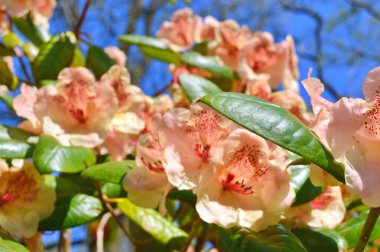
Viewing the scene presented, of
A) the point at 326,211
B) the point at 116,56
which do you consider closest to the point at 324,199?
the point at 326,211

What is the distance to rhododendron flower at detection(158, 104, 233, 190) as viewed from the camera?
805 mm

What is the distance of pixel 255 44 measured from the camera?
4.95ft

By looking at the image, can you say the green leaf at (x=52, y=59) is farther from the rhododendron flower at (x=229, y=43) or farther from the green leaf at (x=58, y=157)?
the rhododendron flower at (x=229, y=43)

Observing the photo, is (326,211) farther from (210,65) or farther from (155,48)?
(155,48)

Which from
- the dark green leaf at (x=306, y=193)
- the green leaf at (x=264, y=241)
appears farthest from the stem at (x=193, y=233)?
the dark green leaf at (x=306, y=193)

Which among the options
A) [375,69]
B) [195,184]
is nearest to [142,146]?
[195,184]

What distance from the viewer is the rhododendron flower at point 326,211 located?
99 cm

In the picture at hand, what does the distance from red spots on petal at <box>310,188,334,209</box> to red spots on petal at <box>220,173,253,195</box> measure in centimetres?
24

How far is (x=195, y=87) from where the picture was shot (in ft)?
3.97

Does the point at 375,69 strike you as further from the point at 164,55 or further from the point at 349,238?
the point at 164,55

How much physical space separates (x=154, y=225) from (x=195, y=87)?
0.30 m

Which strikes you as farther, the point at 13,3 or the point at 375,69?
the point at 13,3

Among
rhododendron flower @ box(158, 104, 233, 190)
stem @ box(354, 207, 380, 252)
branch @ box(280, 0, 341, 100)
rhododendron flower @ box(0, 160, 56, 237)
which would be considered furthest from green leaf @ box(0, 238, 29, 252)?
branch @ box(280, 0, 341, 100)

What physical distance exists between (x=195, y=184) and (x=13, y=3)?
88cm
